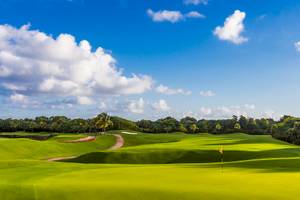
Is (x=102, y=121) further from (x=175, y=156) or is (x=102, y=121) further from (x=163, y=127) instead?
(x=175, y=156)

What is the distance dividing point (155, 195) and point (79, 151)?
64.5m

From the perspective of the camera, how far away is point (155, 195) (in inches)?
742

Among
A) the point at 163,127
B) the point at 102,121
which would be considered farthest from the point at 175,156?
the point at 163,127

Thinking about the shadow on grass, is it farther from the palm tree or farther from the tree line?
the tree line

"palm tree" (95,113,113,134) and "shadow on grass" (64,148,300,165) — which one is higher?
"palm tree" (95,113,113,134)

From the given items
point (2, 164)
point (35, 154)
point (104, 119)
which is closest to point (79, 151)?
point (35, 154)

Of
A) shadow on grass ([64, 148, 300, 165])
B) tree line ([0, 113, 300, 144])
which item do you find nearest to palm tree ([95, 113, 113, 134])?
tree line ([0, 113, 300, 144])

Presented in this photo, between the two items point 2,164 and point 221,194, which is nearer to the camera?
point 221,194

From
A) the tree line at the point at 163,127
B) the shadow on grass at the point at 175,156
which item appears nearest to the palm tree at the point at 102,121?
the tree line at the point at 163,127

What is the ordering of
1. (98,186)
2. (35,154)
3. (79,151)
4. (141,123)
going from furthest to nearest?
(141,123)
(79,151)
(35,154)
(98,186)

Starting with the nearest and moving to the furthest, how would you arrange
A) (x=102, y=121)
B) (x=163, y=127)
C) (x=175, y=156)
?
(x=175, y=156)
(x=102, y=121)
(x=163, y=127)

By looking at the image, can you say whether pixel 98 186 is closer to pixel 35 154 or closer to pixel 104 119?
pixel 35 154

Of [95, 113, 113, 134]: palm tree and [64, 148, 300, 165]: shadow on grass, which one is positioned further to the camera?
[95, 113, 113, 134]: palm tree

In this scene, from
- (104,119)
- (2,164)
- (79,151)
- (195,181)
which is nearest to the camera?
(195,181)
